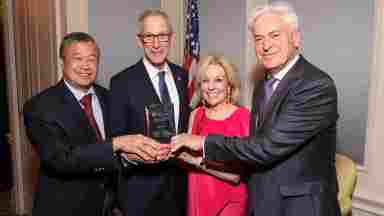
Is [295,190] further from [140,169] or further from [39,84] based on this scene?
[39,84]

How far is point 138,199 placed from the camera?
2316mm

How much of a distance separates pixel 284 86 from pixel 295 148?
256 millimetres

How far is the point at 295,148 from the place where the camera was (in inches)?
69.7

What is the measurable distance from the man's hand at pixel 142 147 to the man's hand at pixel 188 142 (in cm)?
5

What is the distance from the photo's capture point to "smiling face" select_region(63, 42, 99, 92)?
2123 mm

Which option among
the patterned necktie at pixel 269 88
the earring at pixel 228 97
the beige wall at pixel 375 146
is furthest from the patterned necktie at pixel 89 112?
the beige wall at pixel 375 146

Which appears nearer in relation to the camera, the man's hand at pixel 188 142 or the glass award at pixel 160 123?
the man's hand at pixel 188 142

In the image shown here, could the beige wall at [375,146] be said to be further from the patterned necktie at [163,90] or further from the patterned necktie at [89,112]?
the patterned necktie at [89,112]

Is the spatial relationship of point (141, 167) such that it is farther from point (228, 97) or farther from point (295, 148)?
point (295, 148)

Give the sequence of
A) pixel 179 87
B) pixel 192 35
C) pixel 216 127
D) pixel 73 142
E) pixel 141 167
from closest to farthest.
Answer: pixel 73 142, pixel 216 127, pixel 141 167, pixel 179 87, pixel 192 35

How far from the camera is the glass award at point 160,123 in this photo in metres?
2.09

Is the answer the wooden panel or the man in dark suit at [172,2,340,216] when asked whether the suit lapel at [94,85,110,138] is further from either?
the wooden panel

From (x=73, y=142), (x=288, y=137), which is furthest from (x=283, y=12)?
(x=73, y=142)

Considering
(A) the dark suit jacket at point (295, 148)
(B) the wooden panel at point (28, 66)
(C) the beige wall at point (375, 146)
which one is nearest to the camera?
(A) the dark suit jacket at point (295, 148)
